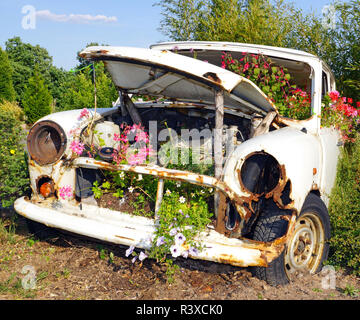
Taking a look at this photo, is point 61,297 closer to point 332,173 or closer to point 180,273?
point 180,273

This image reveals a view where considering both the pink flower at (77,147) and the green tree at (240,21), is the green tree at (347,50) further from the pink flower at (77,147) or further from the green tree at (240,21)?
the pink flower at (77,147)

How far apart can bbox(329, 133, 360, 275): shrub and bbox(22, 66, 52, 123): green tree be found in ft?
50.1

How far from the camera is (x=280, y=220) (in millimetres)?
2496

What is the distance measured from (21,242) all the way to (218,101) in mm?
2355

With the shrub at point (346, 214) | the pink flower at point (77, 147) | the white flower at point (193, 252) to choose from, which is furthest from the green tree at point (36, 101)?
the white flower at point (193, 252)

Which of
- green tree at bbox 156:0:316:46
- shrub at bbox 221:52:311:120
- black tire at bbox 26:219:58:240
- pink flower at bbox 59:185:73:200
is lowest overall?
black tire at bbox 26:219:58:240

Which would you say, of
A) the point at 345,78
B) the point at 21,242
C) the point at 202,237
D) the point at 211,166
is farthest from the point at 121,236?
the point at 345,78

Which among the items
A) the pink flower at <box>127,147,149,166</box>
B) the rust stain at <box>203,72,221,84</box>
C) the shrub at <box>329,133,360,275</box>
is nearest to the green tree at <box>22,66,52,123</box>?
the pink flower at <box>127,147,149,166</box>

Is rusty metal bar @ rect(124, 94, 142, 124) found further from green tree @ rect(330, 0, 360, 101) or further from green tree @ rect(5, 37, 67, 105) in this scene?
green tree @ rect(5, 37, 67, 105)

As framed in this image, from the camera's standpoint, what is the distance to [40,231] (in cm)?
344

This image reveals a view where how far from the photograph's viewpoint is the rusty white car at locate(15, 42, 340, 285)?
2428 mm

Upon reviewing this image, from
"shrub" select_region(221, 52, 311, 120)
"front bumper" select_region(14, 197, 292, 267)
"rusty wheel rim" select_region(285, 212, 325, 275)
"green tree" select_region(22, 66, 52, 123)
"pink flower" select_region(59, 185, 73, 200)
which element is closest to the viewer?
"front bumper" select_region(14, 197, 292, 267)

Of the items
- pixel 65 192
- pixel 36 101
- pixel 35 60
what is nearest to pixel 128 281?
pixel 65 192

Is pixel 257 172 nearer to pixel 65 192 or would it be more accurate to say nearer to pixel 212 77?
pixel 212 77
